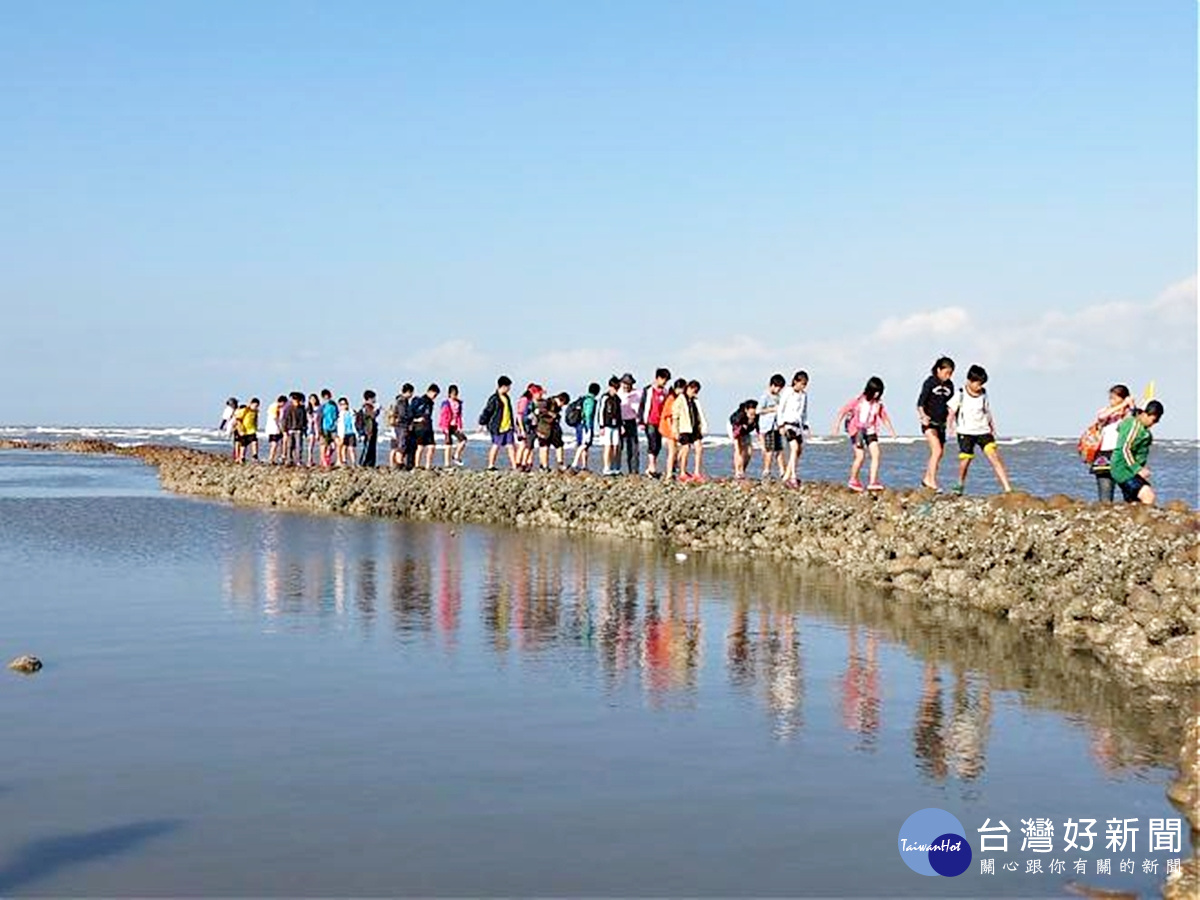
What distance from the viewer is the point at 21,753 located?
8523mm

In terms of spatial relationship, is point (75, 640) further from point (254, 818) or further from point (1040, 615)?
point (1040, 615)

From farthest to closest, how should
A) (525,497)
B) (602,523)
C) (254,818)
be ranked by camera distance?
(525,497), (602,523), (254,818)

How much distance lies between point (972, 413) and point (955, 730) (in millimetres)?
9865

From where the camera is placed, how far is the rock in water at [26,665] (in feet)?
36.6

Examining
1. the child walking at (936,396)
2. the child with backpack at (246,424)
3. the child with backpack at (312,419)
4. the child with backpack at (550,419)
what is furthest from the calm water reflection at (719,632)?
the child with backpack at (246,424)

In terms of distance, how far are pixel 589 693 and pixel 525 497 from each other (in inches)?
658

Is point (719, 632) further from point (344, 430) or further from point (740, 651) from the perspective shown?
point (344, 430)

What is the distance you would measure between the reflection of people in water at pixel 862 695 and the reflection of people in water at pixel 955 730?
12.6 inches

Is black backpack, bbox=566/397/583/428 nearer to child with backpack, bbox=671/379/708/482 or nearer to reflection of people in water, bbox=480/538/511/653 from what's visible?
child with backpack, bbox=671/379/708/482

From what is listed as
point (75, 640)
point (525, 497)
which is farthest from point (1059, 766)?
Result: point (525, 497)

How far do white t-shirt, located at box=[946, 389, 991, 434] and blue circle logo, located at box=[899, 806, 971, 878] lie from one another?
1176cm

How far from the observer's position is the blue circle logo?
6.90 meters

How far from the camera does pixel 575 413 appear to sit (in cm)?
2981

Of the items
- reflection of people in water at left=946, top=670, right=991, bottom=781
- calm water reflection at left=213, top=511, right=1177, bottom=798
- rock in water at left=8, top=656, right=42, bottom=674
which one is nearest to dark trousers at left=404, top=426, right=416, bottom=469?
calm water reflection at left=213, top=511, right=1177, bottom=798
